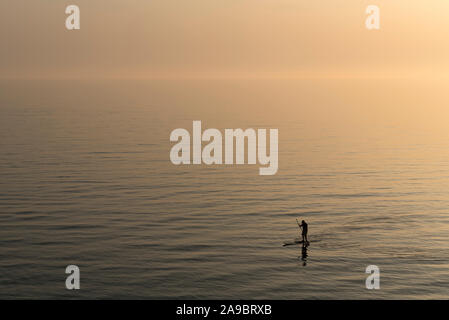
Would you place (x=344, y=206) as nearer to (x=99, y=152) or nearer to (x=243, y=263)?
(x=243, y=263)

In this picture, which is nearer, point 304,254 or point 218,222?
point 304,254

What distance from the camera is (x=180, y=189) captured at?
78.2m

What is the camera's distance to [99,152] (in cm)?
10888

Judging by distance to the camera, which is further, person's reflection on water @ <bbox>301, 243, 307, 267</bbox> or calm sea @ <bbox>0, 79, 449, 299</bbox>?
person's reflection on water @ <bbox>301, 243, 307, 267</bbox>

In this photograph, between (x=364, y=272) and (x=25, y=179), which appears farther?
(x=25, y=179)

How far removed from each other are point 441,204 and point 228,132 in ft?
264

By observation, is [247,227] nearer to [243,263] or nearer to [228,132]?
[243,263]

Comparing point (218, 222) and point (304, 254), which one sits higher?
point (218, 222)

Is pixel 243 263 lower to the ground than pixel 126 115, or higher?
lower

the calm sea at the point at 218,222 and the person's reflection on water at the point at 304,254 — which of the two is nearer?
the calm sea at the point at 218,222
